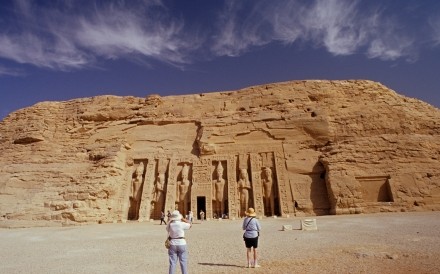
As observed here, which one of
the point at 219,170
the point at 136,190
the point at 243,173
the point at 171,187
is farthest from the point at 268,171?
the point at 136,190

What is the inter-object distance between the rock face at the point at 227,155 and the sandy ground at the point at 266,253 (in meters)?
6.69

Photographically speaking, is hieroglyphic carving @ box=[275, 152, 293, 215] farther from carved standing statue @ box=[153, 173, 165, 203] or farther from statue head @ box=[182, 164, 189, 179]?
carved standing statue @ box=[153, 173, 165, 203]

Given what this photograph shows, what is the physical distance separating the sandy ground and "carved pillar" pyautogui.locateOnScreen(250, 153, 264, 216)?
853 centimetres

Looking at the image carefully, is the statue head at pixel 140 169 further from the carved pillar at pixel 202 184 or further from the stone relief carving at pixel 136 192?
the carved pillar at pixel 202 184

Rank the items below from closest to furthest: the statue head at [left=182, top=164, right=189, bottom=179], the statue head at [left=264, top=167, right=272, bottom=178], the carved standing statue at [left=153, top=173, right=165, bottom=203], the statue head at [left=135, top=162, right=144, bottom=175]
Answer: the statue head at [left=264, top=167, right=272, bottom=178] → the carved standing statue at [left=153, top=173, right=165, bottom=203] → the statue head at [left=182, top=164, right=189, bottom=179] → the statue head at [left=135, top=162, right=144, bottom=175]

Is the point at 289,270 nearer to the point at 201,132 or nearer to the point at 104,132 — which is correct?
the point at 201,132

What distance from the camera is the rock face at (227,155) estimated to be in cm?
1917

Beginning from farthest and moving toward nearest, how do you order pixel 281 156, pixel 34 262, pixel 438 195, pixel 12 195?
pixel 281 156
pixel 12 195
pixel 438 195
pixel 34 262

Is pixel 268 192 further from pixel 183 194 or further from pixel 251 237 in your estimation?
pixel 251 237

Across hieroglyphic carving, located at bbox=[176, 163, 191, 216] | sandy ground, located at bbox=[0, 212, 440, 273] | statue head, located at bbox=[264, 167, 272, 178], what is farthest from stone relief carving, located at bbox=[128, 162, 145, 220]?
sandy ground, located at bbox=[0, 212, 440, 273]

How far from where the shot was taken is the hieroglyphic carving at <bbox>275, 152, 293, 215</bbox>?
20328 mm

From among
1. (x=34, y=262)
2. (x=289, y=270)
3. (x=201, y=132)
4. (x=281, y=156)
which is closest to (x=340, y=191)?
(x=281, y=156)

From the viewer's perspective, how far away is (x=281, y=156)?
74.3 ft

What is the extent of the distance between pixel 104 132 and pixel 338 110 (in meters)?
18.6
